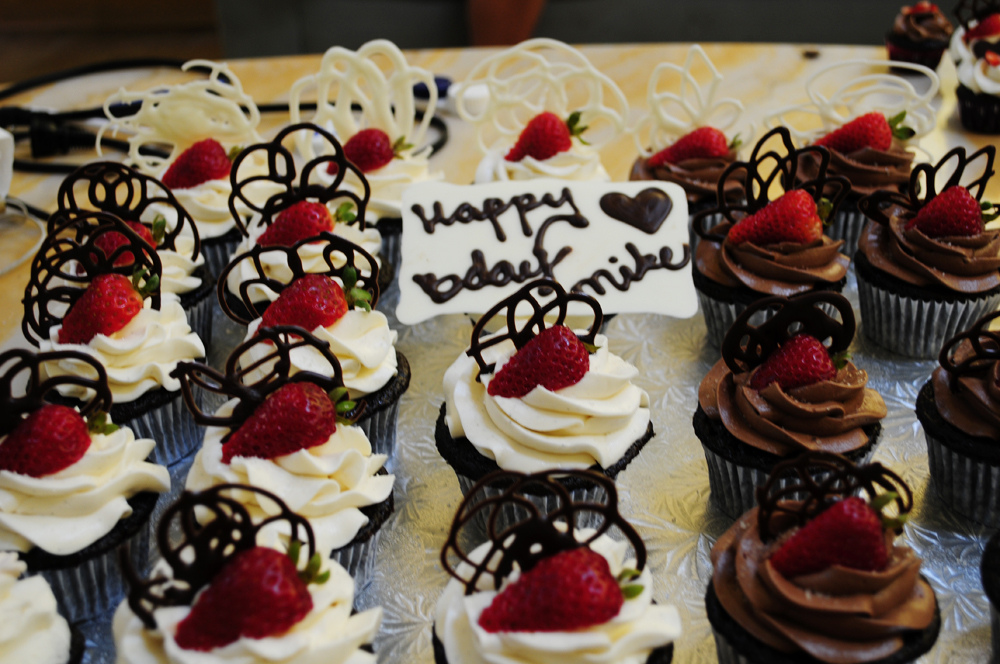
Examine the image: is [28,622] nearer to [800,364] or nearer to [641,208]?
[800,364]

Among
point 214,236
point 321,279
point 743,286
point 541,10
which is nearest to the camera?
point 321,279

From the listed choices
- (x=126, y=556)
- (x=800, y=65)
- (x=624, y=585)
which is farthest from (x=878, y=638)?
(x=800, y=65)

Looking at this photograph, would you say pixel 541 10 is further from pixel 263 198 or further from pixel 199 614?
pixel 199 614

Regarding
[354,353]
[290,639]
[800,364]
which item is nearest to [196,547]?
[290,639]

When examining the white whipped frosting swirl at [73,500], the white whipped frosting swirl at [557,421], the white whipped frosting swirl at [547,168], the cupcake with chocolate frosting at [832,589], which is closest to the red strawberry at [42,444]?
the white whipped frosting swirl at [73,500]

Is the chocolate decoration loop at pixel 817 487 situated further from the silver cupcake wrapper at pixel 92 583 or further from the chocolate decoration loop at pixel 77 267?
the chocolate decoration loop at pixel 77 267

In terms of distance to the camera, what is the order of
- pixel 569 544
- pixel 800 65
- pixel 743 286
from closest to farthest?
pixel 569 544
pixel 743 286
pixel 800 65
